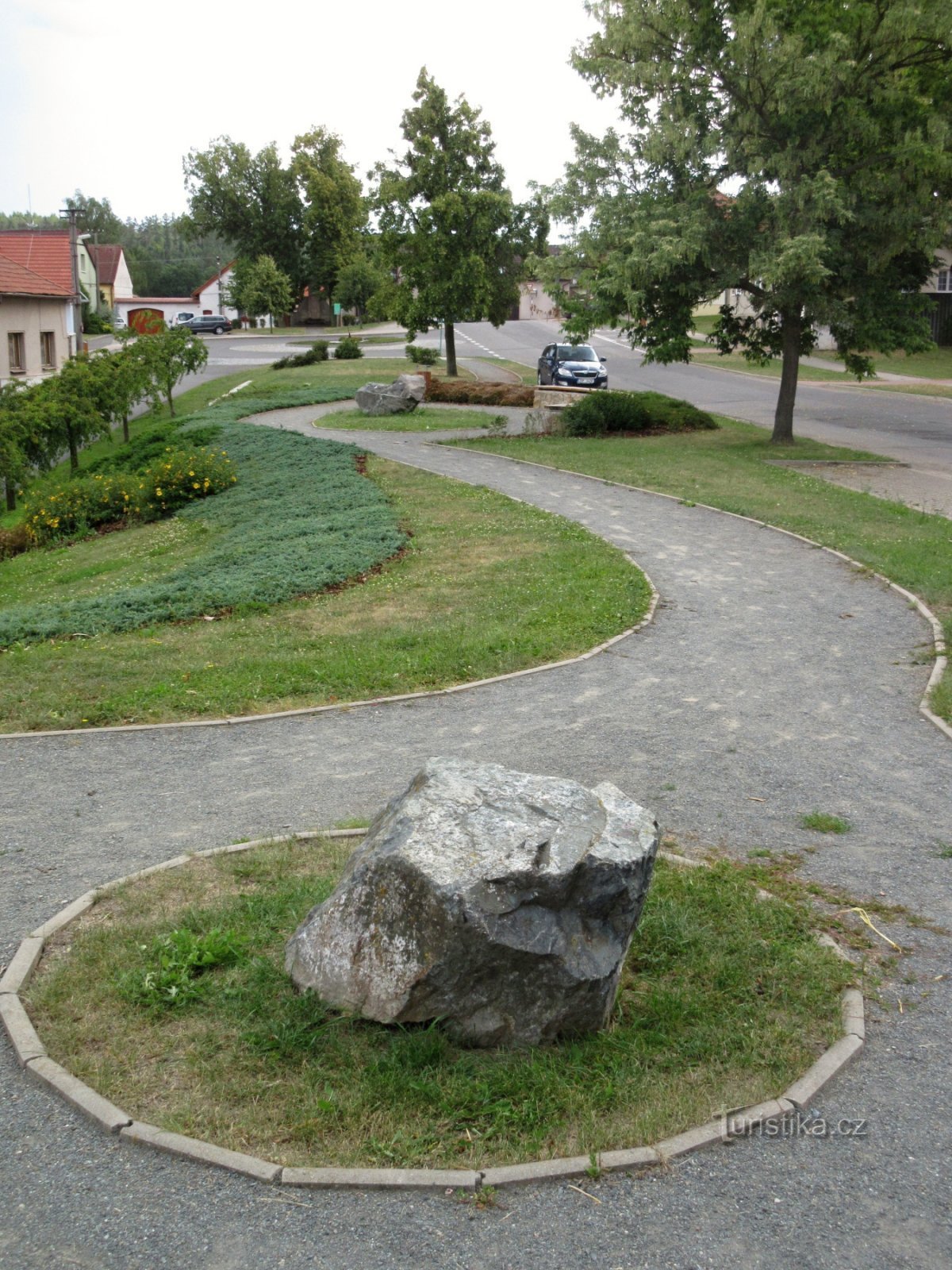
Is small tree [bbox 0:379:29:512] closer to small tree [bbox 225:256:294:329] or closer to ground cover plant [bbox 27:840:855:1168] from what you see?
ground cover plant [bbox 27:840:855:1168]

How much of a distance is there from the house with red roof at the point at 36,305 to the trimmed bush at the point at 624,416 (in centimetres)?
2007

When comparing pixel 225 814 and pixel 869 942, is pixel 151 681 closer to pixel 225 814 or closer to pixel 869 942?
pixel 225 814

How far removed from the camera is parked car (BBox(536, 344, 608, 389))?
37.7m

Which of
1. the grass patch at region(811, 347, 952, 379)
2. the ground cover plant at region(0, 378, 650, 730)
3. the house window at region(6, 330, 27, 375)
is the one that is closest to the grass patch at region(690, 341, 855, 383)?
the grass patch at region(811, 347, 952, 379)

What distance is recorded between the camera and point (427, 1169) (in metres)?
3.90

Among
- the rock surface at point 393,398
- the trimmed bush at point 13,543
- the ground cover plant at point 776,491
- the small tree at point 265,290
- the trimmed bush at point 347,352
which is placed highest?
the small tree at point 265,290

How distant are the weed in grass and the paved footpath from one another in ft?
0.32

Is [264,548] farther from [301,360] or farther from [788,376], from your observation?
[301,360]

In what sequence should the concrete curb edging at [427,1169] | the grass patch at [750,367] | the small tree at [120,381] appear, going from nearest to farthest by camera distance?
the concrete curb edging at [427,1169] < the small tree at [120,381] < the grass patch at [750,367]

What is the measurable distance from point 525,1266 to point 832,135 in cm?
2180

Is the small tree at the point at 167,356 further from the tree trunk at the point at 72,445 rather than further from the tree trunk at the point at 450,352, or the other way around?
the tree trunk at the point at 450,352

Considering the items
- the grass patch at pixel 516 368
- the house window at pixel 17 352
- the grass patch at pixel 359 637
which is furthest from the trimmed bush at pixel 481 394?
the grass patch at pixel 359 637

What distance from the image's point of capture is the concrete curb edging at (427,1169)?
3.85 metres

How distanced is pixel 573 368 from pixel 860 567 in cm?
2607
